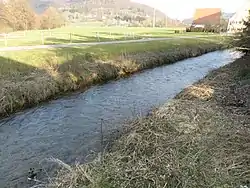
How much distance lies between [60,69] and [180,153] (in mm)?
16445

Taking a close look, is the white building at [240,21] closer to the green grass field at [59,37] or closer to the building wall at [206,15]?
the green grass field at [59,37]

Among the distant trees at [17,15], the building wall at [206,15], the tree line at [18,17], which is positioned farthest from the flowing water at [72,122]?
the building wall at [206,15]

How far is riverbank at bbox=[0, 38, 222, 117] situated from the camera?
61.3ft

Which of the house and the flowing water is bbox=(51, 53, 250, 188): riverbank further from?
the house

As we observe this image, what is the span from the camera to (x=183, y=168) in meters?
7.76

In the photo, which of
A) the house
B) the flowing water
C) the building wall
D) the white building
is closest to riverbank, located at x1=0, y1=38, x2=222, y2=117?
the flowing water

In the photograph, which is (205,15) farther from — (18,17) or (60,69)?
Result: (60,69)

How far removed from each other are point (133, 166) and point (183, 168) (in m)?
1.19

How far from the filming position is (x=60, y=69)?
23.9 metres

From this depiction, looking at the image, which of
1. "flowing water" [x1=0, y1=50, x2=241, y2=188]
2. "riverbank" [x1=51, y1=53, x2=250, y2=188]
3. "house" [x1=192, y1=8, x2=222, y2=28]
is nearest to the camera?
"riverbank" [x1=51, y1=53, x2=250, y2=188]

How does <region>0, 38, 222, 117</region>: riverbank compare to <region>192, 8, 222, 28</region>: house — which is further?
<region>192, 8, 222, 28</region>: house

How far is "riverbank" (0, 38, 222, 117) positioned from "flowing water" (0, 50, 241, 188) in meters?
1.02

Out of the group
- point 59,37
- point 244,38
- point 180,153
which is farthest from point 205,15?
point 180,153

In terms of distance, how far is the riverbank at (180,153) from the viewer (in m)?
7.64
